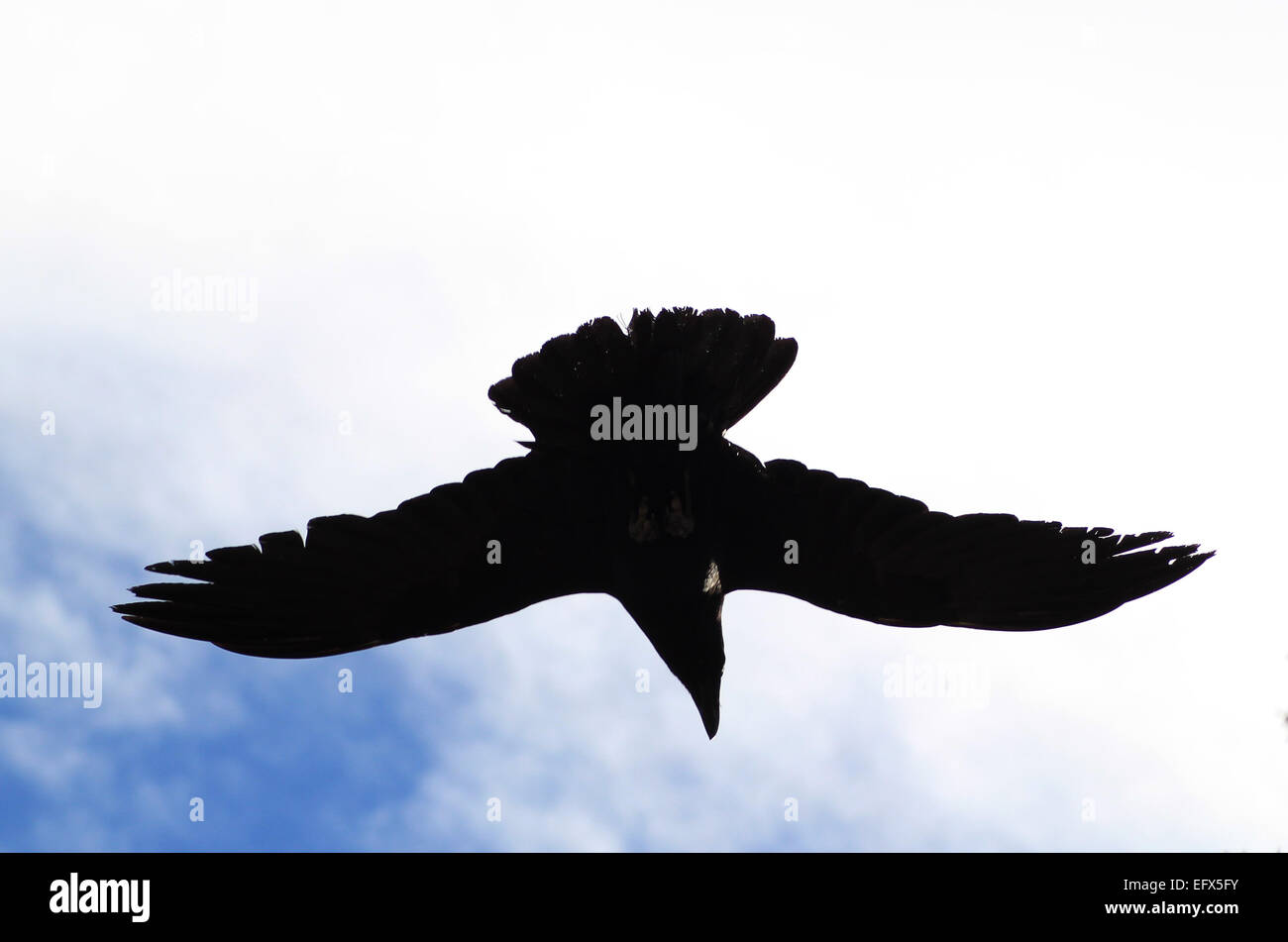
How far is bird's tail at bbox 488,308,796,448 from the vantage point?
7441mm

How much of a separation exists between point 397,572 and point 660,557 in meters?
1.73

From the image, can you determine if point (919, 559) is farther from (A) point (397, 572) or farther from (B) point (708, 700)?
(A) point (397, 572)

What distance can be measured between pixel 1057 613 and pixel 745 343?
8.79 ft

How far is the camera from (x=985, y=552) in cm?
844

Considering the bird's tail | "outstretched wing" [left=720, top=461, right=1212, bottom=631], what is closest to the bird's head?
"outstretched wing" [left=720, top=461, right=1212, bottom=631]

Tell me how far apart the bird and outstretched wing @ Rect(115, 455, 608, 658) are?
11mm

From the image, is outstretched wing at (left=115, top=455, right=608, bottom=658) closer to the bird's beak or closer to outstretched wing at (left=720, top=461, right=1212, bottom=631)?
the bird's beak

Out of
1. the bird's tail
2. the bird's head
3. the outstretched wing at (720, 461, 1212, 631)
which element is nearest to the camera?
the bird's tail

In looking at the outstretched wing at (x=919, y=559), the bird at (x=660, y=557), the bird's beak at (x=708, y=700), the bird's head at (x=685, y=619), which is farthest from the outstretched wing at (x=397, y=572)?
the outstretched wing at (x=919, y=559)

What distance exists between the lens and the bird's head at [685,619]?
7.94m

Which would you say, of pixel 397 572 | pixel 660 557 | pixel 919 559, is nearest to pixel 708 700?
pixel 660 557

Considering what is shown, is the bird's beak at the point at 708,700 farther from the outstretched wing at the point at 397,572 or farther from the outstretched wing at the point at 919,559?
the outstretched wing at the point at 397,572
